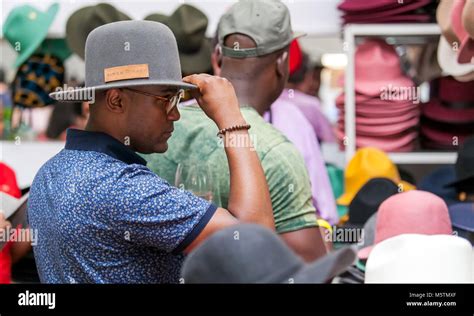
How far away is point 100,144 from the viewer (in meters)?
1.79

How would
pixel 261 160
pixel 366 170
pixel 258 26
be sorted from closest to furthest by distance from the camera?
1. pixel 261 160
2. pixel 258 26
3. pixel 366 170

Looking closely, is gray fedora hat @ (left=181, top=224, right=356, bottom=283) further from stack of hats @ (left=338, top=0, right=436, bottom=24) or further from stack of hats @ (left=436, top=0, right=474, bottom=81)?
stack of hats @ (left=338, top=0, right=436, bottom=24)

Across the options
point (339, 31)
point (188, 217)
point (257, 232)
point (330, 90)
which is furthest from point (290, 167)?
point (330, 90)

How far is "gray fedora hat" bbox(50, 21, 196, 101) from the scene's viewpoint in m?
1.80

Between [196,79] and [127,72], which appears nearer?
[127,72]

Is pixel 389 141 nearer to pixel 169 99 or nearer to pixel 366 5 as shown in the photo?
pixel 366 5

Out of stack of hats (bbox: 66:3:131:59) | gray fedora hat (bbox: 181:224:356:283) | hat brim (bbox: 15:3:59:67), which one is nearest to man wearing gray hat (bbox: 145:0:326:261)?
gray fedora hat (bbox: 181:224:356:283)

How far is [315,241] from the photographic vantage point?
6.97 ft

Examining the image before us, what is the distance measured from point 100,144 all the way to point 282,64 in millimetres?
790

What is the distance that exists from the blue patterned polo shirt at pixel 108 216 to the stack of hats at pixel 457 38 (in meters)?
1.43

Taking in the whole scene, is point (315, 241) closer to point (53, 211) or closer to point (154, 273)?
point (154, 273)

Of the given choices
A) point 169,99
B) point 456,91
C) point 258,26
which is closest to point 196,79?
point 169,99

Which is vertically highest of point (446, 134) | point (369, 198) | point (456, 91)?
point (456, 91)
